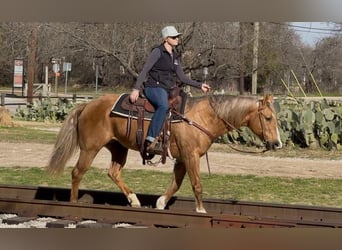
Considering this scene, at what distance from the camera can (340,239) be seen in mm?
4098

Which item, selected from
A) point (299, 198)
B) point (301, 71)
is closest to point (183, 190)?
point (299, 198)

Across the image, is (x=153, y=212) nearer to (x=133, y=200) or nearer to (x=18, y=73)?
(x=133, y=200)

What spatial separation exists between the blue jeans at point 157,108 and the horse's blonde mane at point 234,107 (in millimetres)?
456

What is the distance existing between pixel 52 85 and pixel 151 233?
71.2ft

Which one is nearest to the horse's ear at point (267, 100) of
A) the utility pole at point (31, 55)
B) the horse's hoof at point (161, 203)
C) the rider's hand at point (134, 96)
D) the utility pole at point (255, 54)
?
the rider's hand at point (134, 96)

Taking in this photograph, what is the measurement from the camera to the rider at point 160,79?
15.9ft

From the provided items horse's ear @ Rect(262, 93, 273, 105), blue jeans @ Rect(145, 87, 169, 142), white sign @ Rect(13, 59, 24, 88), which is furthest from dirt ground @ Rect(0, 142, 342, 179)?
white sign @ Rect(13, 59, 24, 88)

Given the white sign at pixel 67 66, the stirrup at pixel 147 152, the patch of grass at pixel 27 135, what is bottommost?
the patch of grass at pixel 27 135

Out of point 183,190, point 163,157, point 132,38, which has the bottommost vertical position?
point 183,190

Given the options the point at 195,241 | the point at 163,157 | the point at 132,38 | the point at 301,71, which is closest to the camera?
the point at 195,241

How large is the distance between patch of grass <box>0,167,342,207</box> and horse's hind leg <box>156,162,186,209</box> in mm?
1471

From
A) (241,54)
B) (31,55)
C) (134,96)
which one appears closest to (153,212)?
(134,96)

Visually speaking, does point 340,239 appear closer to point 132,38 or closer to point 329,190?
point 329,190

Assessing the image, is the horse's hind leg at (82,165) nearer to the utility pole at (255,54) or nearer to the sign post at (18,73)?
the utility pole at (255,54)
